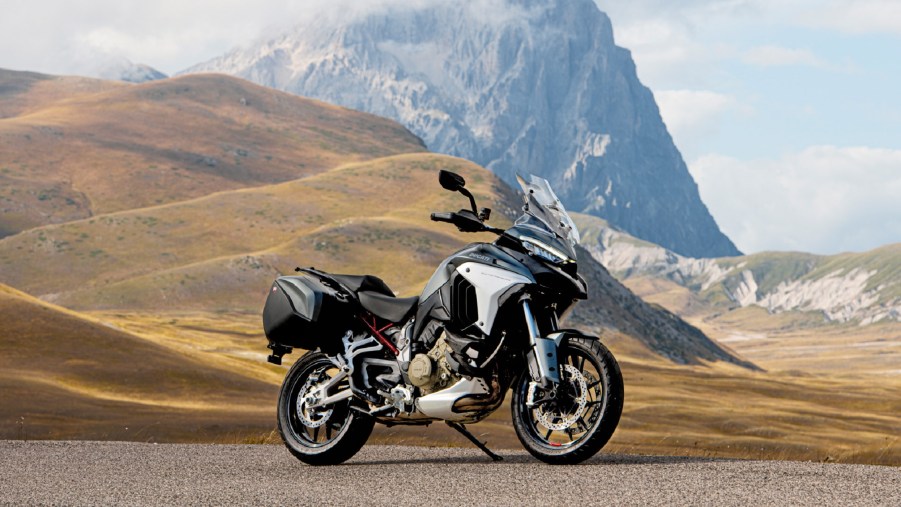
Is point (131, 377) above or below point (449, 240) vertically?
below

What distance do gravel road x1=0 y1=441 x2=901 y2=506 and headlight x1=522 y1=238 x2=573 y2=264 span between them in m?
2.04

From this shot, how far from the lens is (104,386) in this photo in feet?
134

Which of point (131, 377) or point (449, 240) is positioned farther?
point (449, 240)

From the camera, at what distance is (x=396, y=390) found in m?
11.4

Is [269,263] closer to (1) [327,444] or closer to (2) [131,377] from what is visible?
(2) [131,377]

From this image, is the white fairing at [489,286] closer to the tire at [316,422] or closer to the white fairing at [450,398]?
the white fairing at [450,398]

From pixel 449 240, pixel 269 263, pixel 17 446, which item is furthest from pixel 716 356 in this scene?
pixel 17 446

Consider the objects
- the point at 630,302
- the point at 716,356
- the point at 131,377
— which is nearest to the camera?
the point at 131,377

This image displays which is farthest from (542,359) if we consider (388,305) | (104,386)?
(104,386)

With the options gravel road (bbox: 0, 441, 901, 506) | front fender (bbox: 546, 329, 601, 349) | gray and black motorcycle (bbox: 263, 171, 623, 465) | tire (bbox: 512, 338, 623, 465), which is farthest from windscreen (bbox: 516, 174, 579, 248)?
gravel road (bbox: 0, 441, 901, 506)

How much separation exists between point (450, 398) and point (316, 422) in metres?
2.09

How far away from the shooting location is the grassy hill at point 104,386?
3070 centimetres

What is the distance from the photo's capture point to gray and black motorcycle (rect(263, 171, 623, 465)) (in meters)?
10.5

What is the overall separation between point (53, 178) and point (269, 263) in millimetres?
68220
